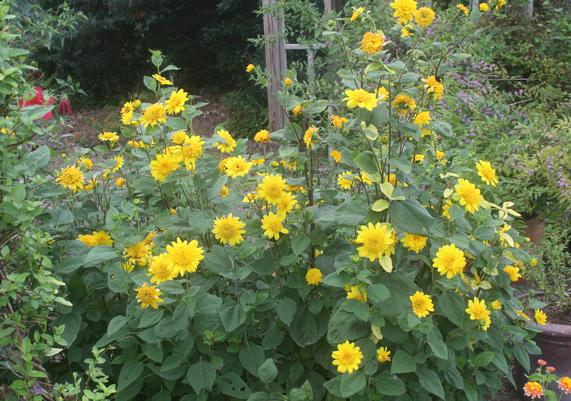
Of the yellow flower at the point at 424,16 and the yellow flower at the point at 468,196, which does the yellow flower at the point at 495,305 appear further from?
the yellow flower at the point at 424,16

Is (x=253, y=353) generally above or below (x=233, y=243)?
below

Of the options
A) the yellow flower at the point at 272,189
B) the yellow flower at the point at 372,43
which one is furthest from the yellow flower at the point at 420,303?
the yellow flower at the point at 372,43

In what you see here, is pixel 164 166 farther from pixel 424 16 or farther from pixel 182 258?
pixel 424 16

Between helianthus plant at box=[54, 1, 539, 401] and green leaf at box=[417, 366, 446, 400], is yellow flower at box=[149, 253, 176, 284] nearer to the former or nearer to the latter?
helianthus plant at box=[54, 1, 539, 401]

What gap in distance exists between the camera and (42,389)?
5.20ft

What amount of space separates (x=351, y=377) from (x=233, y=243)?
488mm

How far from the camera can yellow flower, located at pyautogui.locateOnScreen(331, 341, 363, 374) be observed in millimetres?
1755

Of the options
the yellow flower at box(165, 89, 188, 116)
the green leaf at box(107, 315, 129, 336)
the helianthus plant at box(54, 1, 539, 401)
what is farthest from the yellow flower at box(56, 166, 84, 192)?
the green leaf at box(107, 315, 129, 336)

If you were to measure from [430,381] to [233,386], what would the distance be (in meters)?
0.55

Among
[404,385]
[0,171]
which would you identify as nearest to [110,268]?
[0,171]

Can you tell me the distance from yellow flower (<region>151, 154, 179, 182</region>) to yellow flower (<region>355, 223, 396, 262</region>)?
0.60m

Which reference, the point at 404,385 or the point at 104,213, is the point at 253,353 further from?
the point at 104,213

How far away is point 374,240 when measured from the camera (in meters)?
1.70

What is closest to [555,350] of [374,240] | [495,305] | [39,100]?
[495,305]
